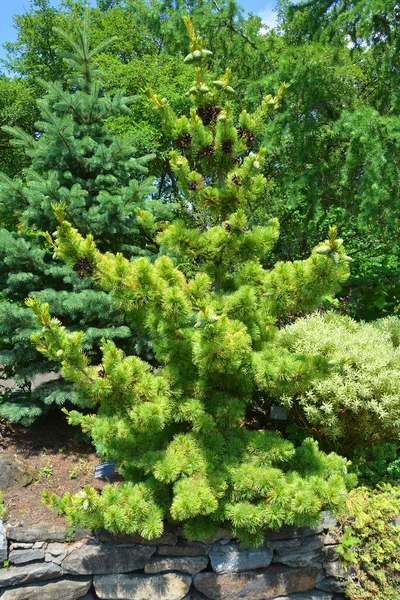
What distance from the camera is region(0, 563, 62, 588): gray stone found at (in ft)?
10.3

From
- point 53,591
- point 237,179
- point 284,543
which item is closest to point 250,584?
point 284,543

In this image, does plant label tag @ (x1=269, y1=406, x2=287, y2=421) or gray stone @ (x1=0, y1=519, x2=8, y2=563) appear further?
plant label tag @ (x1=269, y1=406, x2=287, y2=421)

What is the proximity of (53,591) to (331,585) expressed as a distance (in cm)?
200

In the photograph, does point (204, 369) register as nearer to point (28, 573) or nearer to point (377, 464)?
point (28, 573)

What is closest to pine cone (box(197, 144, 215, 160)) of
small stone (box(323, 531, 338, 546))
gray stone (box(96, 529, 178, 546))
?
gray stone (box(96, 529, 178, 546))

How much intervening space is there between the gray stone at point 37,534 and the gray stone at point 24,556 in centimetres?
8

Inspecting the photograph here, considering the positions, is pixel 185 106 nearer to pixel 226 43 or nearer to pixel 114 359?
pixel 226 43

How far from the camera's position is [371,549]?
11.1 ft

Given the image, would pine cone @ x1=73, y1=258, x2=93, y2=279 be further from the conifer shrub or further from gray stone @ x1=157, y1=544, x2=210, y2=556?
gray stone @ x1=157, y1=544, x2=210, y2=556

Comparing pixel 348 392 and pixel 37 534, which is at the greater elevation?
pixel 348 392

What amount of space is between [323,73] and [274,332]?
396 cm

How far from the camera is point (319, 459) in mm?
3229

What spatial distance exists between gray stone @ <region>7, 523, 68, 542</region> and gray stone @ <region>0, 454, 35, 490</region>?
529 mm

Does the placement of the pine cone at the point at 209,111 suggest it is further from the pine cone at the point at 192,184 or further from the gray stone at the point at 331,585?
the gray stone at the point at 331,585
